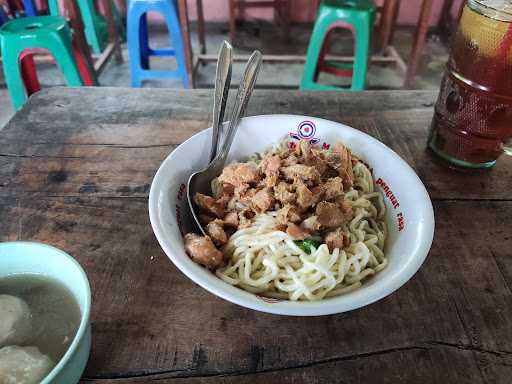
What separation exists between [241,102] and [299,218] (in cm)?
47

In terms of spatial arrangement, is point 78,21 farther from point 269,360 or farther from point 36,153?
point 269,360

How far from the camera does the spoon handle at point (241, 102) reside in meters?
1.36

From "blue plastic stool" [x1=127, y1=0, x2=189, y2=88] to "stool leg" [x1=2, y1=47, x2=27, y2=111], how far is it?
87 centimetres

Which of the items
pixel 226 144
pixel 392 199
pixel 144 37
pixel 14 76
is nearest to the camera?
pixel 392 199

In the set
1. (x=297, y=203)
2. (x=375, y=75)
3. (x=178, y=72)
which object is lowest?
(x=375, y=75)

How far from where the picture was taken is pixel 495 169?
1.50 metres

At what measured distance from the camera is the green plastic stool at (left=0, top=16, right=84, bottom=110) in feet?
9.35

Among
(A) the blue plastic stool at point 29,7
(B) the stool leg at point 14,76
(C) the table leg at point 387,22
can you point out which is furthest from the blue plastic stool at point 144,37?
(C) the table leg at point 387,22

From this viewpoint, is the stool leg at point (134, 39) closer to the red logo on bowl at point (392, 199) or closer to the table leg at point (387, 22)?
the table leg at point (387, 22)

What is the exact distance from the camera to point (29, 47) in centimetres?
288

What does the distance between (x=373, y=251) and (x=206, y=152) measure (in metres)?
0.61

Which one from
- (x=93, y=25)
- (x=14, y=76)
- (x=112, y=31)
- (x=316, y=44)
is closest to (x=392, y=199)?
(x=316, y=44)

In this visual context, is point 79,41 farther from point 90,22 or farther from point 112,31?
point 90,22

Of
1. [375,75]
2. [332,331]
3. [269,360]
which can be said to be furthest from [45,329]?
[375,75]
